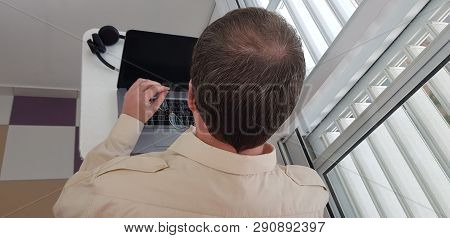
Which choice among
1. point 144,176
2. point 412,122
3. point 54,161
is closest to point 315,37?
point 412,122

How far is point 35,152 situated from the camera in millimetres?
1535

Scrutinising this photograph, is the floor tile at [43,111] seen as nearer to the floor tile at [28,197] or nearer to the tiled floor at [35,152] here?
the tiled floor at [35,152]

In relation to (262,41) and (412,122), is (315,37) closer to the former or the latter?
(412,122)

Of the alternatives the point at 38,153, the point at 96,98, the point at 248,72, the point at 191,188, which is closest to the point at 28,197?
the point at 38,153

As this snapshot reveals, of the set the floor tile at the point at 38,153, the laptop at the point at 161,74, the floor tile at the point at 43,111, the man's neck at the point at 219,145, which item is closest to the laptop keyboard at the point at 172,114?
the laptop at the point at 161,74

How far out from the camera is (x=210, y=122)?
0.52 metres

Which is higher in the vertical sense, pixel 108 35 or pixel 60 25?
pixel 108 35

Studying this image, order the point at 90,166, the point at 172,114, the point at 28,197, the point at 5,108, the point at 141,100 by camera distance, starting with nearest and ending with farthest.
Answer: the point at 90,166 < the point at 141,100 < the point at 172,114 < the point at 28,197 < the point at 5,108

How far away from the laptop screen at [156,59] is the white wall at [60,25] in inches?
24.3

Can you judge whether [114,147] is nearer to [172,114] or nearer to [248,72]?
[172,114]

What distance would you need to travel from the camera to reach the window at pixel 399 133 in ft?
2.07

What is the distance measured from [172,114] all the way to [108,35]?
1.25 ft

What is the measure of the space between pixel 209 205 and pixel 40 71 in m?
1.47

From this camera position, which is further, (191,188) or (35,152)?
(35,152)
